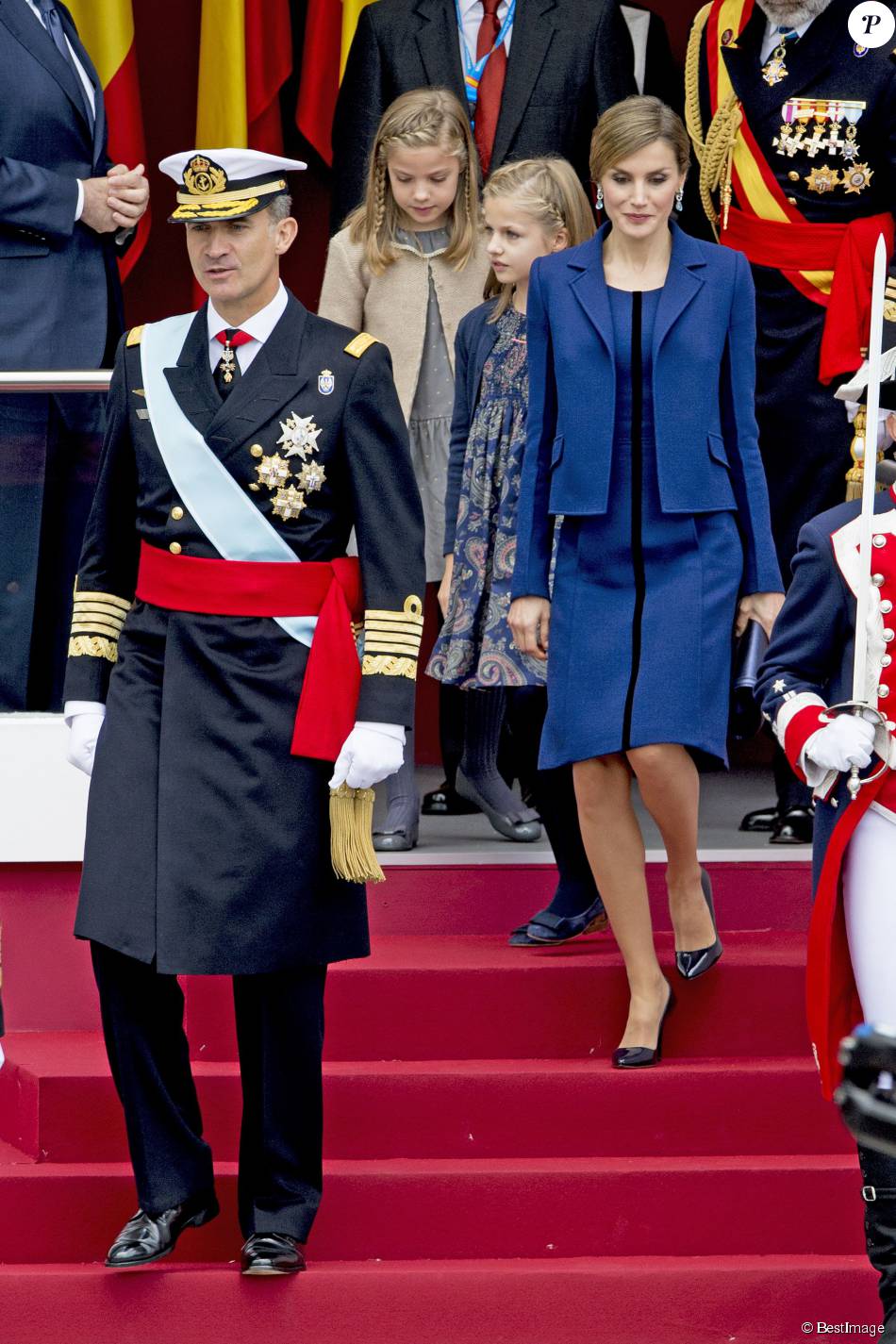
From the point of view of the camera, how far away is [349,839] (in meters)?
3.97

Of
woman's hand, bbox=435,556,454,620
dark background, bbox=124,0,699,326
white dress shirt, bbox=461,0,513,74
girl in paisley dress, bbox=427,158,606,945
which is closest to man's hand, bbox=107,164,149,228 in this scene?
girl in paisley dress, bbox=427,158,606,945

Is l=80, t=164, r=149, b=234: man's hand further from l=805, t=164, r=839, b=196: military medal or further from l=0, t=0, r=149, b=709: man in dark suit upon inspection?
l=805, t=164, r=839, b=196: military medal

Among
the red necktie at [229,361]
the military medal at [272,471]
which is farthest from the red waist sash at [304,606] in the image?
the red necktie at [229,361]

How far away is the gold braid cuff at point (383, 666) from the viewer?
3980mm

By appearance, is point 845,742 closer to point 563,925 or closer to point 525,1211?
point 525,1211

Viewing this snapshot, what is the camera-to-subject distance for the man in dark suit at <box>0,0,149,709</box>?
5.02 meters

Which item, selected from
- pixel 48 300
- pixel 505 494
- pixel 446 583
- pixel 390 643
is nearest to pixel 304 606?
pixel 390 643

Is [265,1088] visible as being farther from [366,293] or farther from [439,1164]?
[366,293]

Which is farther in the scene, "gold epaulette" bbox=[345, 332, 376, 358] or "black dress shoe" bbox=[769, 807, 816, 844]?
"black dress shoe" bbox=[769, 807, 816, 844]

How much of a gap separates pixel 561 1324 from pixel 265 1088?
2.14ft

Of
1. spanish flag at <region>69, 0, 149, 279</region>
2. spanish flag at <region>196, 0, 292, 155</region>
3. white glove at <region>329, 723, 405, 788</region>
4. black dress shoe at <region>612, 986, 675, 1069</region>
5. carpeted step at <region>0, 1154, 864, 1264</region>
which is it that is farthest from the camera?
spanish flag at <region>196, 0, 292, 155</region>

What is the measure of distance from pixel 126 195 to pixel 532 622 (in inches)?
60.0

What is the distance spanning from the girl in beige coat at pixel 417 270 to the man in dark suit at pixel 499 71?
0.30 m

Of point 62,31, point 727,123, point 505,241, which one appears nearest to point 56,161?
point 62,31
